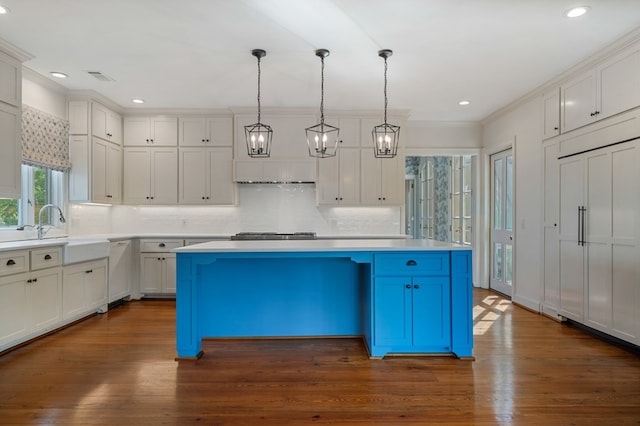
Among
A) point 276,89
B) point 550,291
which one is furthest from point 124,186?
point 550,291

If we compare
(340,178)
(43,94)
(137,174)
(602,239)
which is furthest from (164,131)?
(602,239)

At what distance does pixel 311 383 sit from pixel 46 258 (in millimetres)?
2720

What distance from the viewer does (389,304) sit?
2775mm

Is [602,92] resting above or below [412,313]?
above

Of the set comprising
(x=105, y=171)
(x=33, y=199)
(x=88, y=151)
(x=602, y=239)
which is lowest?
(x=602, y=239)

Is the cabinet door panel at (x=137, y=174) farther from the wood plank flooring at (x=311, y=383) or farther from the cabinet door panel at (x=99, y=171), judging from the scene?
the wood plank flooring at (x=311, y=383)

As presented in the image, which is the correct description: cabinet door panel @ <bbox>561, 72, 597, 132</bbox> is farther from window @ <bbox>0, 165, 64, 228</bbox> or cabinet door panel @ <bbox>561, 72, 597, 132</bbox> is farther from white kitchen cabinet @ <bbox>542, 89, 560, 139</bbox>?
window @ <bbox>0, 165, 64, 228</bbox>

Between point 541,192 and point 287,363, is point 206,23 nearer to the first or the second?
point 287,363

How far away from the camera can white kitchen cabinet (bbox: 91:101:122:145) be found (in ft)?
14.6

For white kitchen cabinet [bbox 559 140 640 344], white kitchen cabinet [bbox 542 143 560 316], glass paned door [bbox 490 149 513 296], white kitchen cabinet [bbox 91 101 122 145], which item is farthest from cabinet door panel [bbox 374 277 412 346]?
white kitchen cabinet [bbox 91 101 122 145]

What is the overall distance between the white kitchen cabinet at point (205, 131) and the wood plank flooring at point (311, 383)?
275 cm

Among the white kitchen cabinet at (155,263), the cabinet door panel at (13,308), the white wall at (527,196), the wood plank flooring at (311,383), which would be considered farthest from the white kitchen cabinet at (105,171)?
the white wall at (527,196)

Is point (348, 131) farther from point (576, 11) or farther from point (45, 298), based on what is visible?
point (45, 298)

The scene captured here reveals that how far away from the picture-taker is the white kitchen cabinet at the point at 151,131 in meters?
5.05
